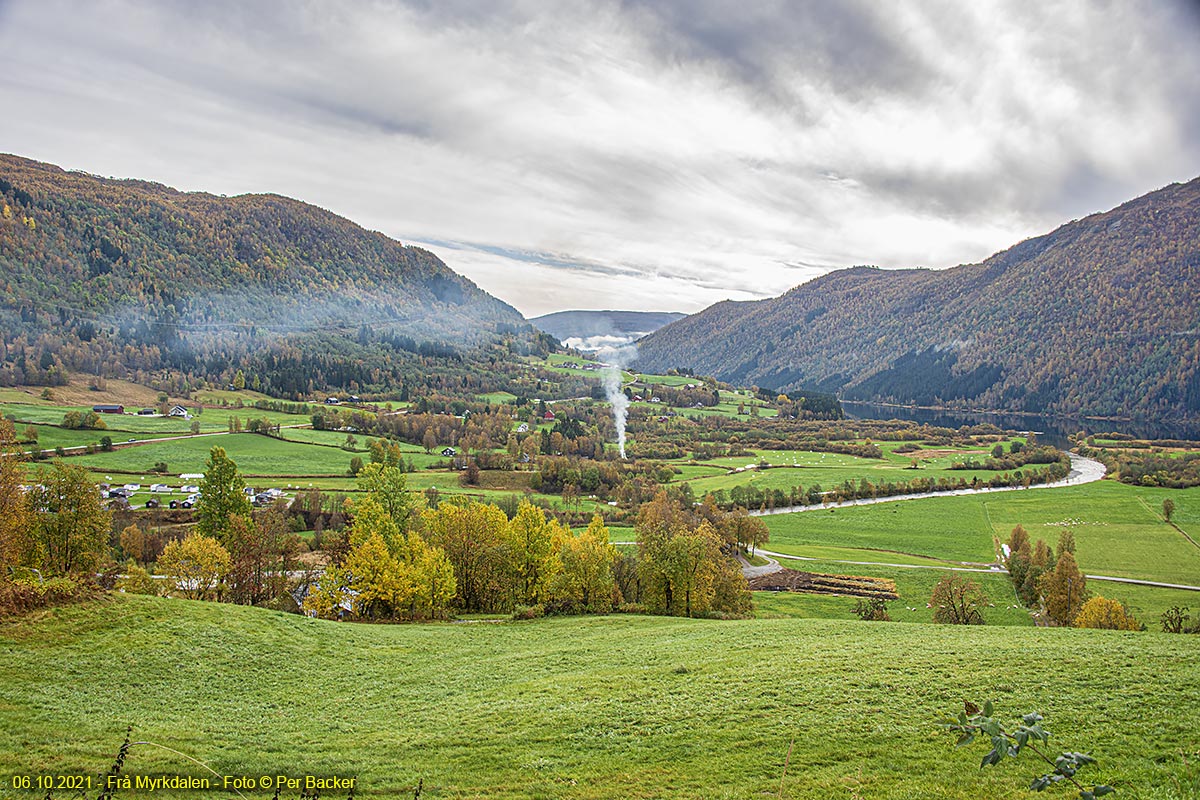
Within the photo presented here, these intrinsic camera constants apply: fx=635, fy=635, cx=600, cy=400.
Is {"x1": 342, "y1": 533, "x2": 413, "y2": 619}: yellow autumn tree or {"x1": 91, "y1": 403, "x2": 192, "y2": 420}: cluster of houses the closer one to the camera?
{"x1": 342, "y1": 533, "x2": 413, "y2": 619}: yellow autumn tree

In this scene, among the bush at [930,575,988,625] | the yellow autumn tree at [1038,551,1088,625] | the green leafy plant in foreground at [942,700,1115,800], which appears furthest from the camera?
the yellow autumn tree at [1038,551,1088,625]

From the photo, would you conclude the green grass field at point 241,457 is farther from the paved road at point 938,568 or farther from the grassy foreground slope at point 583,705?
the grassy foreground slope at point 583,705

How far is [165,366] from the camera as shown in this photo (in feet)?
631

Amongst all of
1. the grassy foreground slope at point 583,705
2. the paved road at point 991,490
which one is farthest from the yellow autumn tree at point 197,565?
the paved road at point 991,490

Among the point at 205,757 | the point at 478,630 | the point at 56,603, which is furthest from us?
the point at 478,630

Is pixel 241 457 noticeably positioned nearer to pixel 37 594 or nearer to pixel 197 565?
pixel 197 565

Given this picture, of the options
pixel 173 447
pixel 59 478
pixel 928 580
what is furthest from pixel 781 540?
pixel 173 447

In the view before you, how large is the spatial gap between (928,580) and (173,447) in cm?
10999

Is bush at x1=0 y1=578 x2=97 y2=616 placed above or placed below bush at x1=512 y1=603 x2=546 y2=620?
above

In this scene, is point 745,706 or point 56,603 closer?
point 745,706

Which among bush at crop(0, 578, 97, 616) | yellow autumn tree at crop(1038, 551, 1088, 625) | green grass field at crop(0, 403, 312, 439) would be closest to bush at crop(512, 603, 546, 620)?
bush at crop(0, 578, 97, 616)

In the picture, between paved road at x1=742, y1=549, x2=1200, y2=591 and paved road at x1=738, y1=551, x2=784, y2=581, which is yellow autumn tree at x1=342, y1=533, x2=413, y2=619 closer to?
paved road at x1=738, y1=551, x2=784, y2=581

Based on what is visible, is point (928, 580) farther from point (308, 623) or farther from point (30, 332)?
point (30, 332)

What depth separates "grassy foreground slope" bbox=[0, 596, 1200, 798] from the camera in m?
12.3
